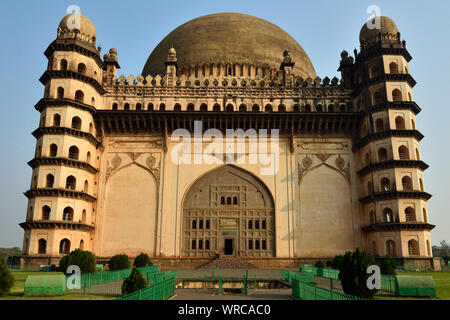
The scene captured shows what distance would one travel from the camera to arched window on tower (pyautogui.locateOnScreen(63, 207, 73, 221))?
27267 mm

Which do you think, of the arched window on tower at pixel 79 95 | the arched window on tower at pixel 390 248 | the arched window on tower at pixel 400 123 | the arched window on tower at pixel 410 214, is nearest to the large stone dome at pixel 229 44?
the arched window on tower at pixel 79 95

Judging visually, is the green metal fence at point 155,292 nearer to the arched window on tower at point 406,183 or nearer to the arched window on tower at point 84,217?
the arched window on tower at point 84,217

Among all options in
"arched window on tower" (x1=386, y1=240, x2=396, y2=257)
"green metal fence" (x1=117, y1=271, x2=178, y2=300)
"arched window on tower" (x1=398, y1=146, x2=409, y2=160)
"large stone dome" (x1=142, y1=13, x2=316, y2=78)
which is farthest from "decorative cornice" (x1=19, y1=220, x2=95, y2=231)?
"arched window on tower" (x1=398, y1=146, x2=409, y2=160)

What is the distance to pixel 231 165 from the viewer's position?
101ft

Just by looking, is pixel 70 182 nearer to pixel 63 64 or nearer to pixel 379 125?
pixel 63 64

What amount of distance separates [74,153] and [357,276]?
22.3 m

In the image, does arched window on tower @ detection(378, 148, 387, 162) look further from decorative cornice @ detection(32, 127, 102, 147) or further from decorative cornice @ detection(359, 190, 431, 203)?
decorative cornice @ detection(32, 127, 102, 147)

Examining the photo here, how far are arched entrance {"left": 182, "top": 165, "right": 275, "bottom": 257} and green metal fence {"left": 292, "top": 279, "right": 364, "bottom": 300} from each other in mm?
15799

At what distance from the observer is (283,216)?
98.1 ft

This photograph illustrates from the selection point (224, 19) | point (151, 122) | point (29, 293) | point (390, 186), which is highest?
point (224, 19)

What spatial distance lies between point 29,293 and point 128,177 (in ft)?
57.6
